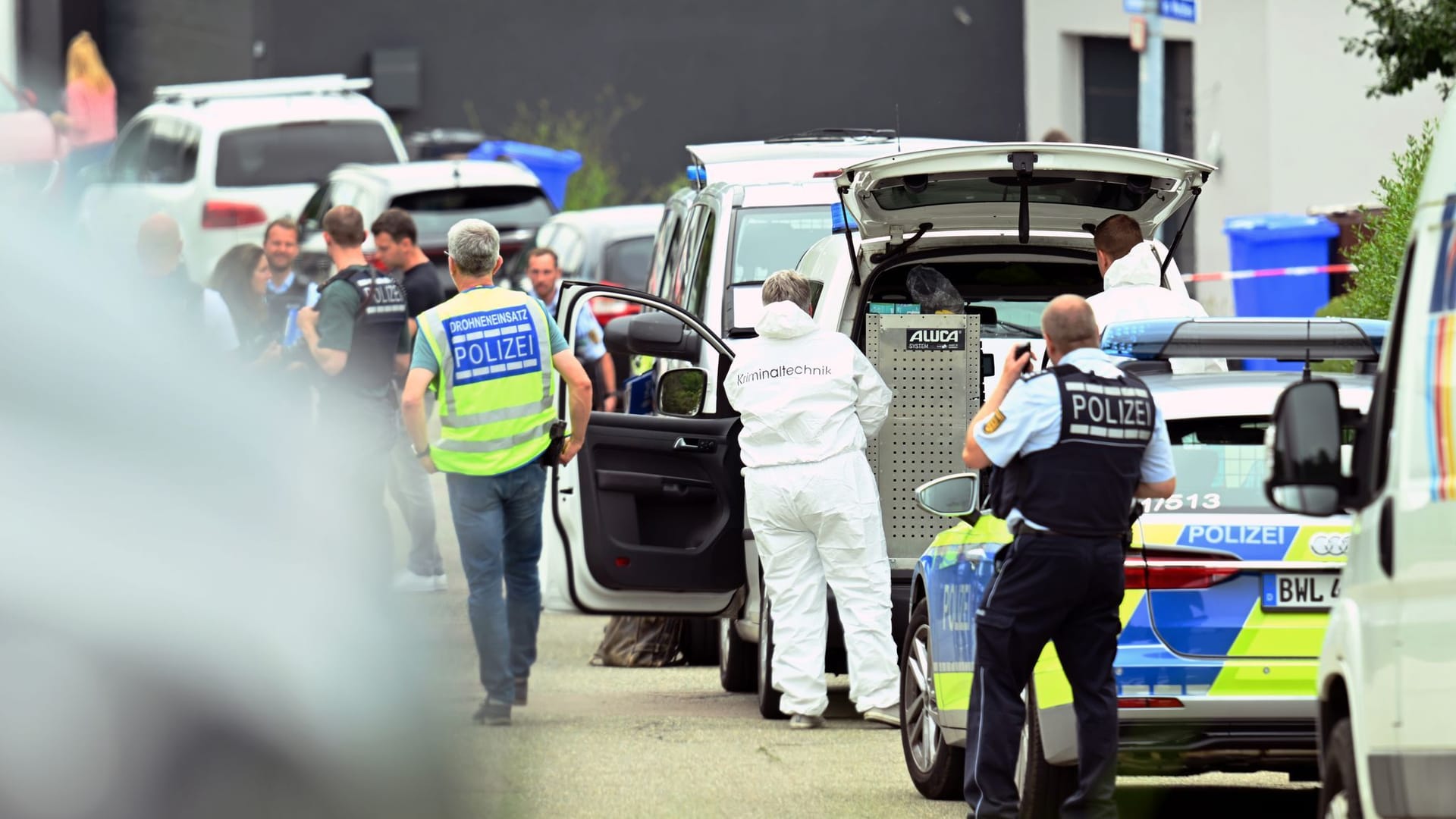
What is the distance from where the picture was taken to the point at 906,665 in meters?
8.48

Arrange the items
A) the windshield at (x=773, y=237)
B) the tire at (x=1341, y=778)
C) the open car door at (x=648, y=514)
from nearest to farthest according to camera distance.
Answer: the tire at (x=1341, y=778) < the open car door at (x=648, y=514) < the windshield at (x=773, y=237)

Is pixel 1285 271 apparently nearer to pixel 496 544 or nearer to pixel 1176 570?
pixel 496 544

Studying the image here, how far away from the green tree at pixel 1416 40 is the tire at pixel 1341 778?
9.81 metres

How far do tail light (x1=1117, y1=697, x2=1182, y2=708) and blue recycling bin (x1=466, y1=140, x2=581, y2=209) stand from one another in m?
20.3

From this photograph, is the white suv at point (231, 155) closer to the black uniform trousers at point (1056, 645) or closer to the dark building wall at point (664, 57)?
the dark building wall at point (664, 57)

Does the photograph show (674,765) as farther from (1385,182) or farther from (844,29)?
(844,29)

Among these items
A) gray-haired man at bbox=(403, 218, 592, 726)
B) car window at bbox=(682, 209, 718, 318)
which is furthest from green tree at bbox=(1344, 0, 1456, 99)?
gray-haired man at bbox=(403, 218, 592, 726)

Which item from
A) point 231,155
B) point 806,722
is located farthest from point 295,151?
point 806,722

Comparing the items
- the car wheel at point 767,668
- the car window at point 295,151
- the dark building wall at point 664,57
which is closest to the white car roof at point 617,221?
the car window at point 295,151

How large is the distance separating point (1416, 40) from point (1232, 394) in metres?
8.22

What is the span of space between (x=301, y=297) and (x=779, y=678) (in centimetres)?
658

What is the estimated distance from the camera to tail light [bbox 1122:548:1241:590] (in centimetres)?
667

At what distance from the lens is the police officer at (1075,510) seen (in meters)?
6.54

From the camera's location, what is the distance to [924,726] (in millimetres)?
8203
